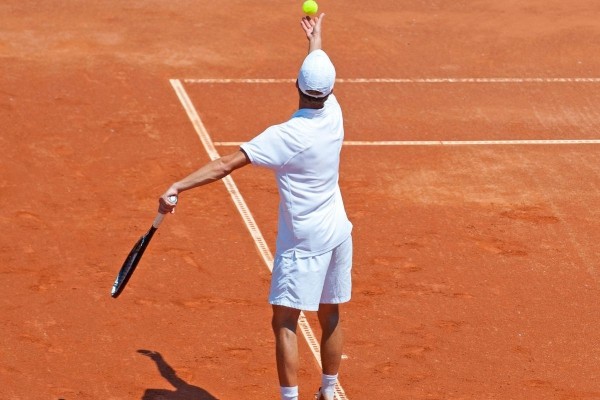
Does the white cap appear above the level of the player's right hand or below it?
above

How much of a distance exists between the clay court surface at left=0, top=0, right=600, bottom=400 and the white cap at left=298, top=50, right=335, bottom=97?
2160mm

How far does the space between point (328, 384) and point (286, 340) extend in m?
0.59

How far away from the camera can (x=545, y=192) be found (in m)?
11.8

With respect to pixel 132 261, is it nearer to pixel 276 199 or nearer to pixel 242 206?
pixel 242 206

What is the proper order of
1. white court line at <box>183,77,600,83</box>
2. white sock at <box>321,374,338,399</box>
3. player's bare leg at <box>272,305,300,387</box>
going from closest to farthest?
player's bare leg at <box>272,305,300,387</box> → white sock at <box>321,374,338,399</box> → white court line at <box>183,77,600,83</box>

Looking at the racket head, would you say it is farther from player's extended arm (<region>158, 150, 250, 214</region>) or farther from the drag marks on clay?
the drag marks on clay

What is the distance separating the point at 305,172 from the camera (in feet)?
24.0

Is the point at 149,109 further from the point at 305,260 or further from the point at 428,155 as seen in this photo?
the point at 305,260

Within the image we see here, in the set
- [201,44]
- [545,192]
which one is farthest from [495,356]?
[201,44]

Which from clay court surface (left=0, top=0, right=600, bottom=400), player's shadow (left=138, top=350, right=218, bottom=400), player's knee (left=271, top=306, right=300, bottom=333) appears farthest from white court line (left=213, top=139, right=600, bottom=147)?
player's knee (left=271, top=306, right=300, bottom=333)

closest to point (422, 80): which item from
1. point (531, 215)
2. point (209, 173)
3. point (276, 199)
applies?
point (531, 215)

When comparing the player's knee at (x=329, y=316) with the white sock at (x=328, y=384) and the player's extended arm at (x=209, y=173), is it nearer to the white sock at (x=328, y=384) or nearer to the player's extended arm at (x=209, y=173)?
the white sock at (x=328, y=384)

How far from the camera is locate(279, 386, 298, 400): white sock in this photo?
7.63m

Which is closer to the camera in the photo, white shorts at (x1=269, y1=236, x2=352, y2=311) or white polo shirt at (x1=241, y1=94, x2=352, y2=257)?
white polo shirt at (x1=241, y1=94, x2=352, y2=257)
